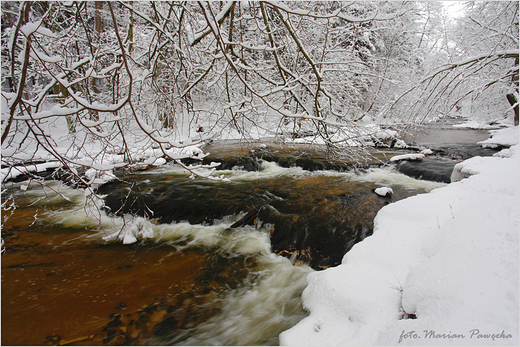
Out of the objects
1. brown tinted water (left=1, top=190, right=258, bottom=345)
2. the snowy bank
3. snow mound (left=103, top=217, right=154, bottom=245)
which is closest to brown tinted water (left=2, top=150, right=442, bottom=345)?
brown tinted water (left=1, top=190, right=258, bottom=345)

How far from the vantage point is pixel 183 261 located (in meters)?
4.05

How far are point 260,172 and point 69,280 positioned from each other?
233 inches

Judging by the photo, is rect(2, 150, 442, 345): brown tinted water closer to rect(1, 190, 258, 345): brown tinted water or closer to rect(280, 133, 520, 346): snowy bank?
Answer: rect(1, 190, 258, 345): brown tinted water

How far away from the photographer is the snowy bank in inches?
61.1

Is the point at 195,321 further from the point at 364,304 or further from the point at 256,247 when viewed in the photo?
the point at 364,304

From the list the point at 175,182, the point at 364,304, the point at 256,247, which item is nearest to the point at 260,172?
the point at 175,182

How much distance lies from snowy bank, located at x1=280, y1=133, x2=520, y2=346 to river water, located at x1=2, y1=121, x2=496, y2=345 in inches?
31.6

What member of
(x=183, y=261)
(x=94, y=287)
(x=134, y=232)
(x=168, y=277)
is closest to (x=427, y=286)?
(x=168, y=277)

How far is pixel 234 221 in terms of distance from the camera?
17.4 feet

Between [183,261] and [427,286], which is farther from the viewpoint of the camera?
[183,261]

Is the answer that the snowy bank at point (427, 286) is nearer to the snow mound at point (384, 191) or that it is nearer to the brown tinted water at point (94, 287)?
the brown tinted water at point (94, 287)

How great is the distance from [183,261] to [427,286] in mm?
3467

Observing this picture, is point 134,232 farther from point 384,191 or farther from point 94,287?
point 384,191

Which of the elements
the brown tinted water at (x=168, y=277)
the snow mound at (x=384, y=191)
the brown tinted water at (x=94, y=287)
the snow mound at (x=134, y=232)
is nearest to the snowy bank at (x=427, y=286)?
the brown tinted water at (x=168, y=277)
